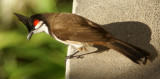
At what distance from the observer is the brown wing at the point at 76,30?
1931 millimetres

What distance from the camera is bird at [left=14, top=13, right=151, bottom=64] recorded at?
192 centimetres

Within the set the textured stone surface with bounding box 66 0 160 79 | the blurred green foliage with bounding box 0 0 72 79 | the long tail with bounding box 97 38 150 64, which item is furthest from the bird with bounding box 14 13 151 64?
the blurred green foliage with bounding box 0 0 72 79

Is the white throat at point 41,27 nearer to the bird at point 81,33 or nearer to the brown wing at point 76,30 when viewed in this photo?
the bird at point 81,33

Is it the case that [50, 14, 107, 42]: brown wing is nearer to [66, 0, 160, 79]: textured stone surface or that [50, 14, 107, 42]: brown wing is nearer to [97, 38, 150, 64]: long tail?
[97, 38, 150, 64]: long tail

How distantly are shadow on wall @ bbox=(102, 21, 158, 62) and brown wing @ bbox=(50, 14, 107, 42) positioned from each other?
13.1 inches

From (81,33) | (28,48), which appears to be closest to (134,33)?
(81,33)

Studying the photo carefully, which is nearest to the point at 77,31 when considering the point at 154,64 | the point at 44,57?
the point at 154,64

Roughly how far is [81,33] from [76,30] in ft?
0.17

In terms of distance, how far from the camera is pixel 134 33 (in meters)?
2.19

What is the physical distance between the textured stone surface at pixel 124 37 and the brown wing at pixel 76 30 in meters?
0.34

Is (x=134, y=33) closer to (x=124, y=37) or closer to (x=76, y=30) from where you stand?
(x=124, y=37)

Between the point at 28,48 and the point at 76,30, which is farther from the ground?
the point at 76,30

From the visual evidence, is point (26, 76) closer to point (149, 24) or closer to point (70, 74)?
point (70, 74)

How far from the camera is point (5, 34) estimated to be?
2.91 meters
